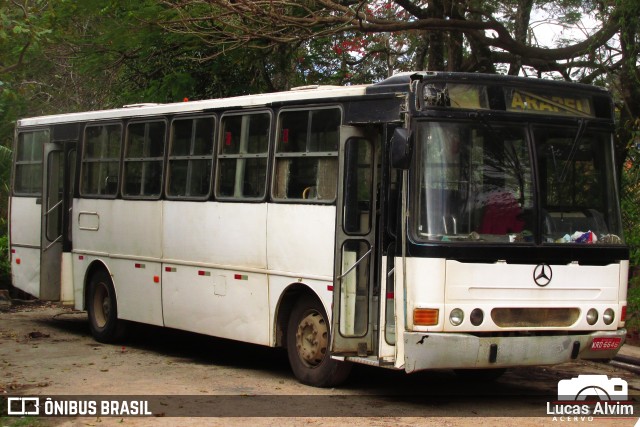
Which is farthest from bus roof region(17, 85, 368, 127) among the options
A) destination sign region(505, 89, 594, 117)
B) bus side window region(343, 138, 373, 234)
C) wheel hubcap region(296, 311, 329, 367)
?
wheel hubcap region(296, 311, 329, 367)

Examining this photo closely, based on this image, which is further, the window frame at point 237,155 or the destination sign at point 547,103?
the window frame at point 237,155

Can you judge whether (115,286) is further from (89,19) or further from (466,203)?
(89,19)

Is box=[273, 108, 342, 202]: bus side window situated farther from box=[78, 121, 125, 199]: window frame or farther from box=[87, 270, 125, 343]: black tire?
box=[87, 270, 125, 343]: black tire

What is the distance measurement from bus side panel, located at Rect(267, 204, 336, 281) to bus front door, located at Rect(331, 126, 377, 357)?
189 millimetres

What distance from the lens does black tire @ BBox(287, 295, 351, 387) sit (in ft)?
35.2

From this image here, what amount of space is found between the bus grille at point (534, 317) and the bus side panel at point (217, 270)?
287 centimetres

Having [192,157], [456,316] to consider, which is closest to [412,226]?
[456,316]

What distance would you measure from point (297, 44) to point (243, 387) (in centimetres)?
781

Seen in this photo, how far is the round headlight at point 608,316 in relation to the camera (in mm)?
10117

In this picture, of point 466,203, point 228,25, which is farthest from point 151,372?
point 228,25

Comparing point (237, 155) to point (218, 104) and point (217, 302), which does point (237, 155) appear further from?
point (217, 302)

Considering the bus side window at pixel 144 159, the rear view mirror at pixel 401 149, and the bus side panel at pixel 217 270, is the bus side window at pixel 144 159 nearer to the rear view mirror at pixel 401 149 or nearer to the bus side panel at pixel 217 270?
the bus side panel at pixel 217 270

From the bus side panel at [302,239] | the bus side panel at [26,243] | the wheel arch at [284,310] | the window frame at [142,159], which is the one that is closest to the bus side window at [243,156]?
the bus side panel at [302,239]

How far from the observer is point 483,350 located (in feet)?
31.1
